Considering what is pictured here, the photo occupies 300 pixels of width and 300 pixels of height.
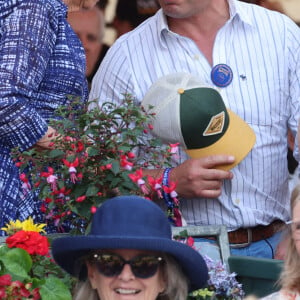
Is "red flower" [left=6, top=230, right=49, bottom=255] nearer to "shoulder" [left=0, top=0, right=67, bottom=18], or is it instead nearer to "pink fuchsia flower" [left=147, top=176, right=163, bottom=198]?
"pink fuchsia flower" [left=147, top=176, right=163, bottom=198]

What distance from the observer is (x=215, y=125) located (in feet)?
16.8

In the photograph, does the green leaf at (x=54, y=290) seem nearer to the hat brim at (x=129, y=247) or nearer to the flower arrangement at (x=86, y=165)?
the hat brim at (x=129, y=247)

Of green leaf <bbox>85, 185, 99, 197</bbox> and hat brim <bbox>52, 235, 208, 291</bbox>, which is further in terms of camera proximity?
green leaf <bbox>85, 185, 99, 197</bbox>

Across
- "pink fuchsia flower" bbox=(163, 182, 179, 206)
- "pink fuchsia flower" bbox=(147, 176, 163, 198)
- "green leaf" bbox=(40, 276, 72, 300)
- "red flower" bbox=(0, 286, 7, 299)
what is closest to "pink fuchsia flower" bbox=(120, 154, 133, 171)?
"pink fuchsia flower" bbox=(147, 176, 163, 198)

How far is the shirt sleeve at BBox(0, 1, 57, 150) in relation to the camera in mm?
4828

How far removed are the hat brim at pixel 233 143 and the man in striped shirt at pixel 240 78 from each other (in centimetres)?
12

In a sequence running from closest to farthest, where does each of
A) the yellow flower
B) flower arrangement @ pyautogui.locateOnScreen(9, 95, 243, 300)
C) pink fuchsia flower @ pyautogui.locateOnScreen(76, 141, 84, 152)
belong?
the yellow flower
flower arrangement @ pyautogui.locateOnScreen(9, 95, 243, 300)
pink fuchsia flower @ pyautogui.locateOnScreen(76, 141, 84, 152)

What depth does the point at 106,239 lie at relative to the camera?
401 cm

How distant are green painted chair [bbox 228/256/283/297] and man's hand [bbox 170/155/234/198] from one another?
52 centimetres

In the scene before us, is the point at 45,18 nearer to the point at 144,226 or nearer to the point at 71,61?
the point at 71,61

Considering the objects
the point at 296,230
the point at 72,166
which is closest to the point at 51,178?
the point at 72,166

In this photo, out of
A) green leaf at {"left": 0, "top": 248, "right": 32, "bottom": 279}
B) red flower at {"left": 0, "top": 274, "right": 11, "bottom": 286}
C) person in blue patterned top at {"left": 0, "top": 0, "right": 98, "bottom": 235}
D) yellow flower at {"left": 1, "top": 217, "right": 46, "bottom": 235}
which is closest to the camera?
red flower at {"left": 0, "top": 274, "right": 11, "bottom": 286}

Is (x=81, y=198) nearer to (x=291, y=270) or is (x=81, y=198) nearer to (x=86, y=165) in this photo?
(x=86, y=165)

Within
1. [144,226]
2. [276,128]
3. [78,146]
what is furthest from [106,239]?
[276,128]
